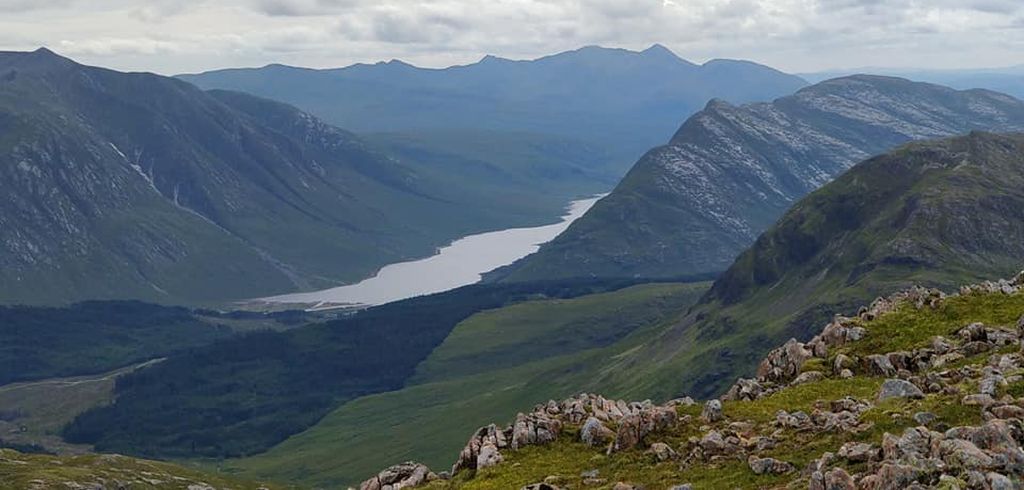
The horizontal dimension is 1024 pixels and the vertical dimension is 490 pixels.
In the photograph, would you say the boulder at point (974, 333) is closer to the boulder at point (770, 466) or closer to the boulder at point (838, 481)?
the boulder at point (770, 466)

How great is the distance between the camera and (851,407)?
1901 inches

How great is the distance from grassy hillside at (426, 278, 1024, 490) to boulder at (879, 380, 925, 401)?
0.23 meters

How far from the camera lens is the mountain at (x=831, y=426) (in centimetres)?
3659

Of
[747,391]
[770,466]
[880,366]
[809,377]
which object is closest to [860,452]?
[770,466]

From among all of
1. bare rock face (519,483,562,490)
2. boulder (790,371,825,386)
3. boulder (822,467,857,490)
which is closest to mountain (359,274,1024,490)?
boulder (822,467,857,490)

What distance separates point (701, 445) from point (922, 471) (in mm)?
Answer: 14913

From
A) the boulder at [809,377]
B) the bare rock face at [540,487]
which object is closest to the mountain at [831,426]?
the boulder at [809,377]

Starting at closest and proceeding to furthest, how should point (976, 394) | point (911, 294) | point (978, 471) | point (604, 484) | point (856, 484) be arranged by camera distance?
point (978, 471), point (856, 484), point (976, 394), point (604, 484), point (911, 294)

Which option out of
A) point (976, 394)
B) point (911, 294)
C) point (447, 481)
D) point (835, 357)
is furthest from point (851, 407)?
point (911, 294)

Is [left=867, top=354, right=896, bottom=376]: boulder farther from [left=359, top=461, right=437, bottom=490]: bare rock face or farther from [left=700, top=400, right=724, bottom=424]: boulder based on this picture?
[left=359, top=461, right=437, bottom=490]: bare rock face

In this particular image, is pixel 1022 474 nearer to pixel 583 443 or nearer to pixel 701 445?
pixel 701 445

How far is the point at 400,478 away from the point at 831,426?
76.4ft

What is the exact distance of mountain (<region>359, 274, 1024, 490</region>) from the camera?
36.6 meters

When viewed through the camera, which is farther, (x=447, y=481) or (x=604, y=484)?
(x=447, y=481)
